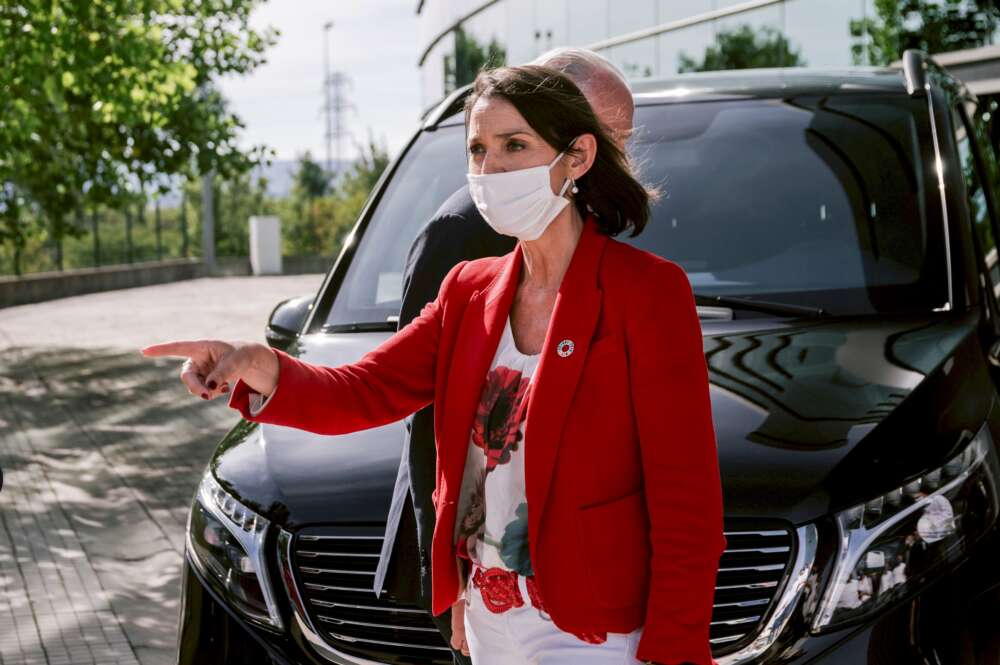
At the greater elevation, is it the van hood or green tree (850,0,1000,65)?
green tree (850,0,1000,65)

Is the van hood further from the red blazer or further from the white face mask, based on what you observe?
the white face mask

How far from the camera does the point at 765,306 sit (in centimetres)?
344

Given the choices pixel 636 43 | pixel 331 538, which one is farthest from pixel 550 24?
pixel 331 538

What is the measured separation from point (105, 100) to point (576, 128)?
10.2 m

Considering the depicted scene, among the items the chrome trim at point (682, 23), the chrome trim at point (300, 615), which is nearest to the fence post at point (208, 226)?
the chrome trim at point (682, 23)

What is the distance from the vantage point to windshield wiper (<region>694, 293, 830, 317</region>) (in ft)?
11.2

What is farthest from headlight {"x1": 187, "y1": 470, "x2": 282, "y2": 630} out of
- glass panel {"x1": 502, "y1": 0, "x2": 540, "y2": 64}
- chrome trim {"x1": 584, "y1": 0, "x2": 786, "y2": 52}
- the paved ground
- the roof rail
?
glass panel {"x1": 502, "y1": 0, "x2": 540, "y2": 64}

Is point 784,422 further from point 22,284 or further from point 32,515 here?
point 22,284

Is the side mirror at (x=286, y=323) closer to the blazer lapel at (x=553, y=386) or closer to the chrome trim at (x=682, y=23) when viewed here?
the blazer lapel at (x=553, y=386)

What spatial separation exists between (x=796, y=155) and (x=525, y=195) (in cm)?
215

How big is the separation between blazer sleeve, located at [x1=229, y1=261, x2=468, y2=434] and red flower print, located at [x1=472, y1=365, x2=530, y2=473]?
21 cm

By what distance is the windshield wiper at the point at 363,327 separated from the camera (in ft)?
11.8

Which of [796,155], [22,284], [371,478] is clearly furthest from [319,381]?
[22,284]

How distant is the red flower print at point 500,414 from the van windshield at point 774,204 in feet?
5.31
